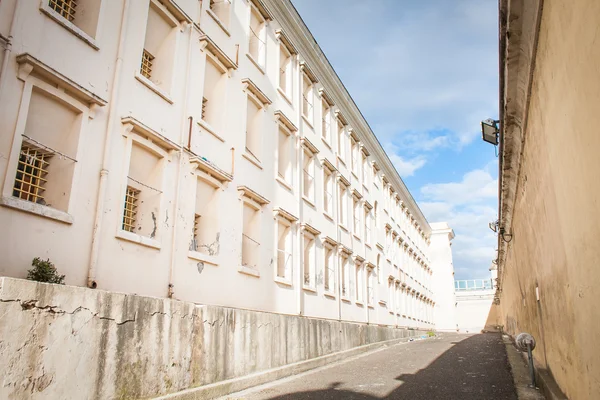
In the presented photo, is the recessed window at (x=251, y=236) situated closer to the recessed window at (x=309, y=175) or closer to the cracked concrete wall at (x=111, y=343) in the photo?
the cracked concrete wall at (x=111, y=343)

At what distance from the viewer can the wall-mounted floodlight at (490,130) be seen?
1082cm

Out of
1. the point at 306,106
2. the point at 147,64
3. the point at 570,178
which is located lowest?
A: the point at 570,178

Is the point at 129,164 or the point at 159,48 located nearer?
the point at 129,164

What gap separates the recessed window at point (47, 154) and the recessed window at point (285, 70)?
9.85 metres

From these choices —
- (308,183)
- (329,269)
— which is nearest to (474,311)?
(329,269)

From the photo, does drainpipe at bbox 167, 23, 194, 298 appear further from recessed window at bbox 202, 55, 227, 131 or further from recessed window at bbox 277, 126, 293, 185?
recessed window at bbox 277, 126, 293, 185

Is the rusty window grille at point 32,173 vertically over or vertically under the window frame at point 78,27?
under

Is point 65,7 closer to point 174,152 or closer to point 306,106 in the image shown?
point 174,152

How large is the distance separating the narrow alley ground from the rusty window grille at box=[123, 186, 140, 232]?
3740 mm

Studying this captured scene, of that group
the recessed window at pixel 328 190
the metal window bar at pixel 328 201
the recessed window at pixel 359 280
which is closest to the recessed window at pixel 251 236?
the recessed window at pixel 328 190

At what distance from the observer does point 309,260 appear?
58.0 feet

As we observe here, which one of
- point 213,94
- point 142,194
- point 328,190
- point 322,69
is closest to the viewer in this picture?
point 142,194

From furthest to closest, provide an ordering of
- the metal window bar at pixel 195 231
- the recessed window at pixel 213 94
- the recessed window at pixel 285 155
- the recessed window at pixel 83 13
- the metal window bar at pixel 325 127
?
1. the metal window bar at pixel 325 127
2. the recessed window at pixel 285 155
3. the recessed window at pixel 213 94
4. the metal window bar at pixel 195 231
5. the recessed window at pixel 83 13

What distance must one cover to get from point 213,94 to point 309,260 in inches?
296
